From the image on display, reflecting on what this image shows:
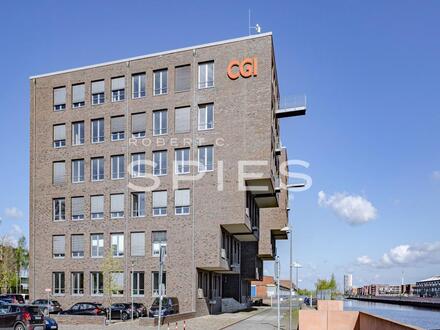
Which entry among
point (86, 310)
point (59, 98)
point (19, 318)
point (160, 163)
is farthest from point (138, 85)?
point (19, 318)

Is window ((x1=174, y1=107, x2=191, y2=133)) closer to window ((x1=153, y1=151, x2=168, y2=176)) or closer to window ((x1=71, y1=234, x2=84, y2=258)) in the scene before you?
window ((x1=153, y1=151, x2=168, y2=176))

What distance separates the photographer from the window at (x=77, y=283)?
149 feet

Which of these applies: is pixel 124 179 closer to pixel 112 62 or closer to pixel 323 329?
pixel 112 62

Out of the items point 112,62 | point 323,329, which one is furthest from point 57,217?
point 323,329

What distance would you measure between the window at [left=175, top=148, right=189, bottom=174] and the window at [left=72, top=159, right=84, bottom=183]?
10.2 metres

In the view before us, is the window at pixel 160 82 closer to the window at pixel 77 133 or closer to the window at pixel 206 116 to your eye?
the window at pixel 206 116

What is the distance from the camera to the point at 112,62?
155ft

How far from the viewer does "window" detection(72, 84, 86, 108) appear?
48344 millimetres

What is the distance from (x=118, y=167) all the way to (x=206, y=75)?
1169 cm

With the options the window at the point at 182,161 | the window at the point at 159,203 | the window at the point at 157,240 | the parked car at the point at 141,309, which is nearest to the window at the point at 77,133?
the window at the point at 159,203

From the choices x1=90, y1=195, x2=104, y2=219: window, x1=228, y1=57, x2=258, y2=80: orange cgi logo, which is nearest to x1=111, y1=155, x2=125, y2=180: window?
x1=90, y1=195, x2=104, y2=219: window

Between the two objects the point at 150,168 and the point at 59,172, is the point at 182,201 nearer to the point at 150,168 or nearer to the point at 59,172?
the point at 150,168

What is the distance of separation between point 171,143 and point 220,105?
5507 millimetres

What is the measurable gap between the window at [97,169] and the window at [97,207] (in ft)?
5.86
